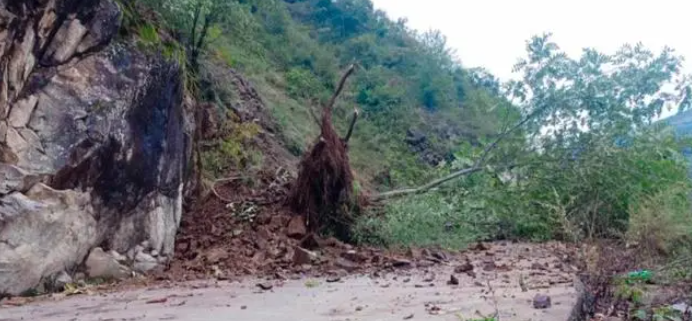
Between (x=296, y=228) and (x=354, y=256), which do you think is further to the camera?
(x=296, y=228)

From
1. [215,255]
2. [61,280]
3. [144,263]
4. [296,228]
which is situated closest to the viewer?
[61,280]

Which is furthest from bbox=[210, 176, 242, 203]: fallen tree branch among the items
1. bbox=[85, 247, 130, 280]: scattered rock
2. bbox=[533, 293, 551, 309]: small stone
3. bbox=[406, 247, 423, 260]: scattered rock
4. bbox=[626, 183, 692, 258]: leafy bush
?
bbox=[533, 293, 551, 309]: small stone

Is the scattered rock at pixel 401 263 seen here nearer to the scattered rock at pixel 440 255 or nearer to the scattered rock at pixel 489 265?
the scattered rock at pixel 440 255

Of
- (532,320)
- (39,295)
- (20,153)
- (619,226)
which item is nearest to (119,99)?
(20,153)

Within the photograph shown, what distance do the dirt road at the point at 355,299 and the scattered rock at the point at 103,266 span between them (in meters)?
0.87

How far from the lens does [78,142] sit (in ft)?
21.5

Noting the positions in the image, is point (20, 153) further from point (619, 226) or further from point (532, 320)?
point (619, 226)


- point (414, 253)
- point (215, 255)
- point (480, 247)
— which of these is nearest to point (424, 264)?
point (414, 253)

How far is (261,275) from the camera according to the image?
7145 millimetres

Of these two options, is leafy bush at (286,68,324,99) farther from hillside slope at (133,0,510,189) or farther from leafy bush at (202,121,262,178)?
leafy bush at (202,121,262,178)

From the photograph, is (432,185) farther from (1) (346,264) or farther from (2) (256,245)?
(2) (256,245)

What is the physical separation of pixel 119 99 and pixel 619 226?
265 inches

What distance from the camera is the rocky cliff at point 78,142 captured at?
231 inches

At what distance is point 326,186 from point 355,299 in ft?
13.5
